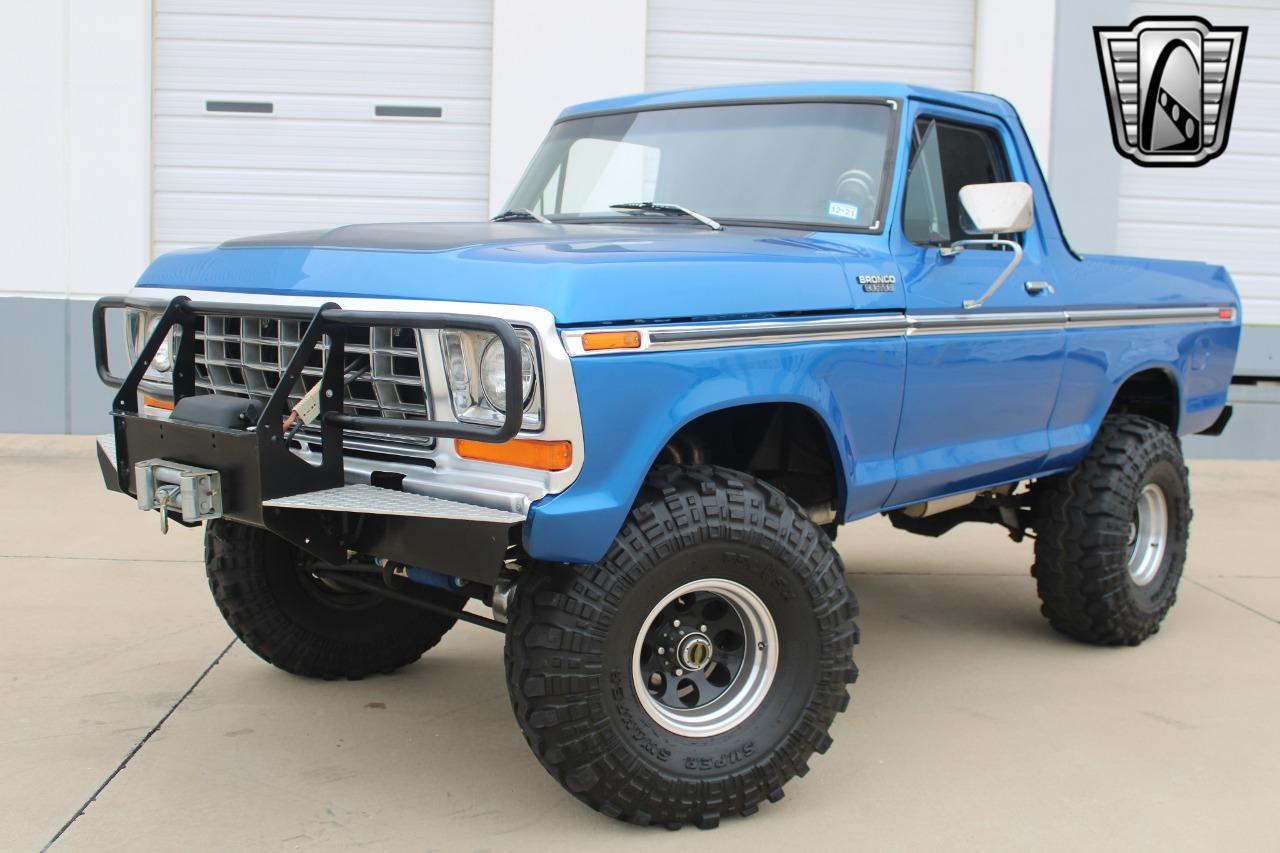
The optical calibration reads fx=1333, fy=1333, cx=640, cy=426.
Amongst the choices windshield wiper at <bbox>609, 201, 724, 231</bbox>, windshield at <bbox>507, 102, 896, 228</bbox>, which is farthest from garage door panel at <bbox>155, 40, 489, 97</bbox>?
windshield wiper at <bbox>609, 201, 724, 231</bbox>

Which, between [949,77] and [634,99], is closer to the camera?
[634,99]

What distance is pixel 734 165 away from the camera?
14.5 feet

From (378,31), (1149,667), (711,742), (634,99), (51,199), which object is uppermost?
(378,31)

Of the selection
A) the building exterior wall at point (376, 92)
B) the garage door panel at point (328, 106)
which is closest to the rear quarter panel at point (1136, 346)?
the building exterior wall at point (376, 92)

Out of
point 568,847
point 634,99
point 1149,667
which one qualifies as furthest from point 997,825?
point 634,99

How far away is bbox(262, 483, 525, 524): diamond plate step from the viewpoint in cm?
303

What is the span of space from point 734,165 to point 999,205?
0.90m

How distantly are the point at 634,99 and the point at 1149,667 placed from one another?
286 centimetres

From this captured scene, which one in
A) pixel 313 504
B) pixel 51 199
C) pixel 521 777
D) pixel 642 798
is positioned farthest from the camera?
pixel 51 199

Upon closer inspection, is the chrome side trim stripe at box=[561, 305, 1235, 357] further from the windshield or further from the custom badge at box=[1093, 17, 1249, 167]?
the custom badge at box=[1093, 17, 1249, 167]

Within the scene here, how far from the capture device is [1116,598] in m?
5.06

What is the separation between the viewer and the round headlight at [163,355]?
3951mm

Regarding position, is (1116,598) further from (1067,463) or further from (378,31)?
(378,31)

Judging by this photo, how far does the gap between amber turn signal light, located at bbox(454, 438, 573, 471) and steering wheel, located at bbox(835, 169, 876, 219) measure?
1.56 m
